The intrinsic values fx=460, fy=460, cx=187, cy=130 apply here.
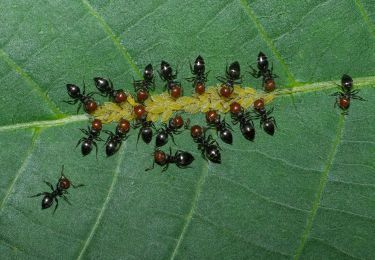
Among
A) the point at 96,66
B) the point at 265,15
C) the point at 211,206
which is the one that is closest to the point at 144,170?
the point at 211,206

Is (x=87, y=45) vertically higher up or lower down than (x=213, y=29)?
lower down

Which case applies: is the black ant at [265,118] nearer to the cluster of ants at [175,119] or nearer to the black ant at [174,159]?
the cluster of ants at [175,119]

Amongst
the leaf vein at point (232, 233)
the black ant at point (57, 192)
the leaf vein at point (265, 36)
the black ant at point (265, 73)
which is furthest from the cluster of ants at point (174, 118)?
the leaf vein at point (232, 233)

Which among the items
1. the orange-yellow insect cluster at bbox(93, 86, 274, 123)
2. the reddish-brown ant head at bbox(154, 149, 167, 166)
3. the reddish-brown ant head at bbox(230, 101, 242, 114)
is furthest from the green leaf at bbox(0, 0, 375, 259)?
the reddish-brown ant head at bbox(230, 101, 242, 114)

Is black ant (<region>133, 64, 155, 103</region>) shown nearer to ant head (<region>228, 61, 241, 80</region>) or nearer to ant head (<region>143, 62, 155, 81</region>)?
ant head (<region>143, 62, 155, 81</region>)

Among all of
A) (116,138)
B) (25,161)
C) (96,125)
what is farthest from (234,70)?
(25,161)

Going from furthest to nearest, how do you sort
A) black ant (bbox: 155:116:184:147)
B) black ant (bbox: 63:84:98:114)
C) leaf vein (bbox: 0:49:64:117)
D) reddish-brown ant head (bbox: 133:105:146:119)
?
reddish-brown ant head (bbox: 133:105:146:119)
black ant (bbox: 155:116:184:147)
black ant (bbox: 63:84:98:114)
leaf vein (bbox: 0:49:64:117)

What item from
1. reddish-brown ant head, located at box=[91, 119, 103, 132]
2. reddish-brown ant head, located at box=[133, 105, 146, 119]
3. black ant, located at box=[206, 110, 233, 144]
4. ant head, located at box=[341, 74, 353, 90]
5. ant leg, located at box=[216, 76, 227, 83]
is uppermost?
ant head, located at box=[341, 74, 353, 90]

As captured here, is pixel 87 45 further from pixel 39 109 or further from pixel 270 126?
pixel 270 126
